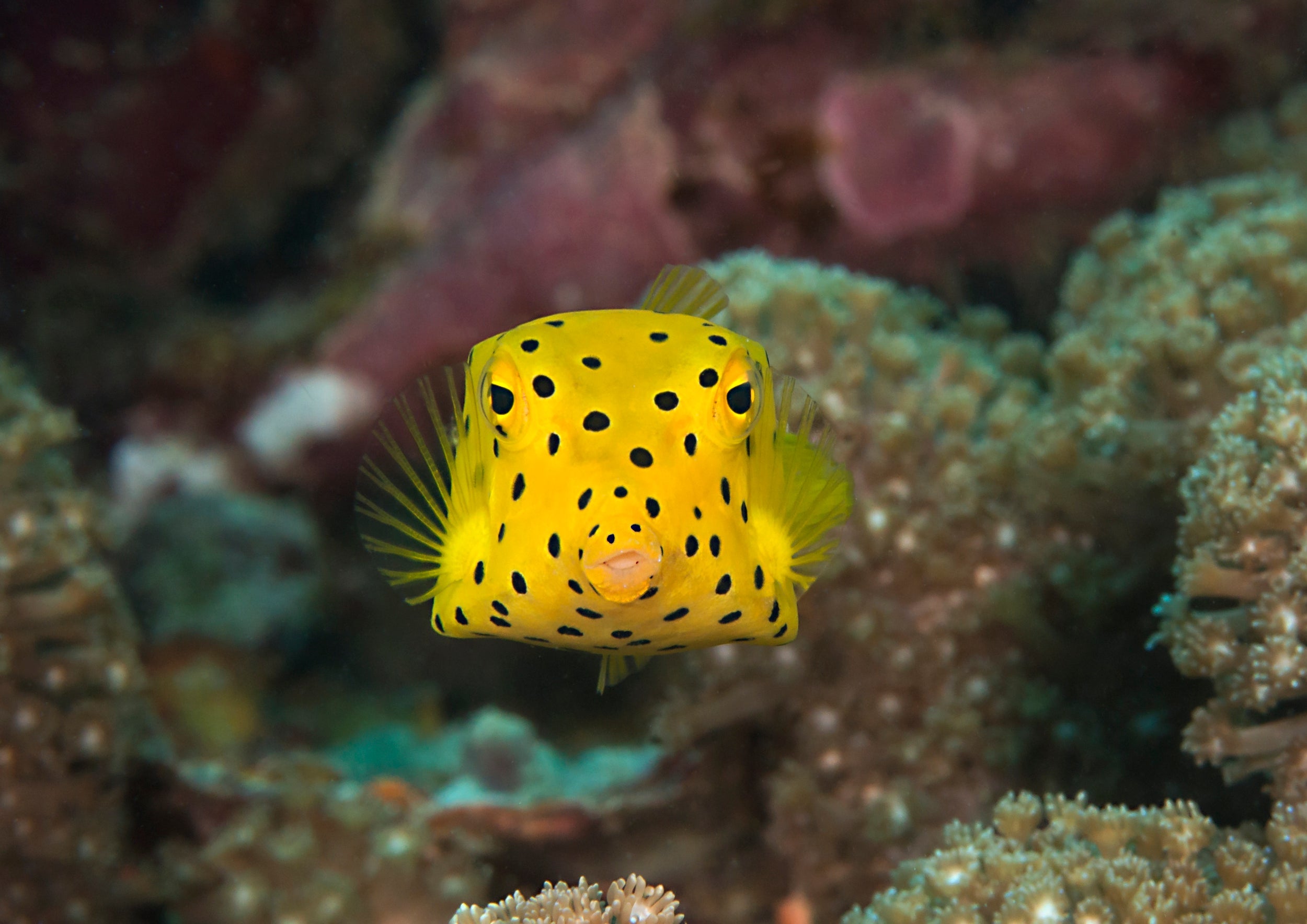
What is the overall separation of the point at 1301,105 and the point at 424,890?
6208 millimetres

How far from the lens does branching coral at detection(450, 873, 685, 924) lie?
2109 mm

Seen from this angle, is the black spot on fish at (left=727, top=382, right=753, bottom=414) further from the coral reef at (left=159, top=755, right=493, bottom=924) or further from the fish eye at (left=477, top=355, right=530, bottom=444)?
the coral reef at (left=159, top=755, right=493, bottom=924)

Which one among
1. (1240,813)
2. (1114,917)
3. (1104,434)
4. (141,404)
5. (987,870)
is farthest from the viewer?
(141,404)

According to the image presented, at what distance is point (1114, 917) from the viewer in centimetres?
241

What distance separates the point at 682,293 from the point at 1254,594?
6.16 ft

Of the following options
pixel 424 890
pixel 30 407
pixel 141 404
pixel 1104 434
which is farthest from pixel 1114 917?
pixel 141 404

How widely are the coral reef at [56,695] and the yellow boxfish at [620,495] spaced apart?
103 inches

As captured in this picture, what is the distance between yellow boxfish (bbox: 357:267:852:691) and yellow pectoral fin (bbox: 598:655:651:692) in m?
0.13

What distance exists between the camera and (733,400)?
7.23ft

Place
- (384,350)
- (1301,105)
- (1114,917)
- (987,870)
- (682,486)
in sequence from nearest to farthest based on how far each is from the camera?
(682,486), (1114,917), (987,870), (1301,105), (384,350)

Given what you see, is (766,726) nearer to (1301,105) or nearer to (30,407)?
(30,407)

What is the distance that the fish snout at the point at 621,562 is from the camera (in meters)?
1.86

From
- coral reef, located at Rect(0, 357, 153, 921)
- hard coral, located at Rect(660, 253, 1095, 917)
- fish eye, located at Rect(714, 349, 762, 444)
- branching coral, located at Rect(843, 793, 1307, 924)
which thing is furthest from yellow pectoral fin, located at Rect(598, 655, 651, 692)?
coral reef, located at Rect(0, 357, 153, 921)

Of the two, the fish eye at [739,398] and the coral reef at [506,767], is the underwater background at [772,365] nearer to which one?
the coral reef at [506,767]
